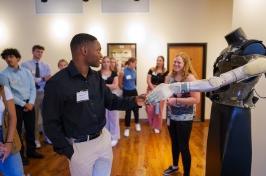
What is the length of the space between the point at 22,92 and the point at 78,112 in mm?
2275

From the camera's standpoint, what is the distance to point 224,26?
6.06 metres

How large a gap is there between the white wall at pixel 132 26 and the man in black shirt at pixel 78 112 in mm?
4381

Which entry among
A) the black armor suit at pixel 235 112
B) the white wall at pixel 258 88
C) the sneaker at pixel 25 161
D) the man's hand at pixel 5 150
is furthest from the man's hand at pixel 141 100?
the sneaker at pixel 25 161

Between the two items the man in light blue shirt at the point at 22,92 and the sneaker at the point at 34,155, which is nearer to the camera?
the man in light blue shirt at the point at 22,92

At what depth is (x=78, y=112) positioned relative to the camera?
1.80 metres

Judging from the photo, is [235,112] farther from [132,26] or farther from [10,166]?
[132,26]

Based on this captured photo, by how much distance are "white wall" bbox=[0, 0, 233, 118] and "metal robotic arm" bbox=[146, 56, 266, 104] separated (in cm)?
433

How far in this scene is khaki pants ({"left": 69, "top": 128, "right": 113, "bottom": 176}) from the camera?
1.81m

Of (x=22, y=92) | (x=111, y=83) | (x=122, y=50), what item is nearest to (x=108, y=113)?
(x=111, y=83)

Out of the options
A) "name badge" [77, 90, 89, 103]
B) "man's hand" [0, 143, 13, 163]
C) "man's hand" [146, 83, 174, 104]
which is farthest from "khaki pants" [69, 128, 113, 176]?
"man's hand" [0, 143, 13, 163]

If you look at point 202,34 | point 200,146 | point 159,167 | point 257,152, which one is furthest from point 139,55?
point 257,152

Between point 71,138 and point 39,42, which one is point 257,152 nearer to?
point 71,138

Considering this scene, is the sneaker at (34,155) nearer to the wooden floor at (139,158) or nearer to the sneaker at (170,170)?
the wooden floor at (139,158)

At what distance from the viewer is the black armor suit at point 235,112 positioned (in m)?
1.95
